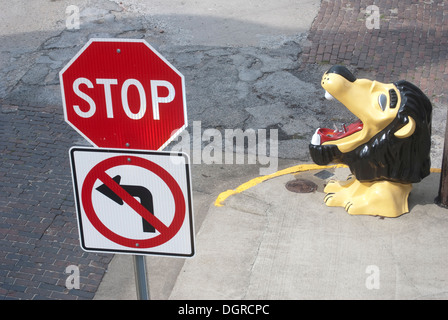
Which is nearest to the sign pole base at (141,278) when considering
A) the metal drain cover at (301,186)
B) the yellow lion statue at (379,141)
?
the yellow lion statue at (379,141)

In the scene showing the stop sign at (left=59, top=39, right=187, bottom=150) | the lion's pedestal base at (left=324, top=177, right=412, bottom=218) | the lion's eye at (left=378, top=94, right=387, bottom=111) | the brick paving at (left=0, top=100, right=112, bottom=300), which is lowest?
the brick paving at (left=0, top=100, right=112, bottom=300)

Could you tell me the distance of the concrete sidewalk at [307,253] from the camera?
547 cm

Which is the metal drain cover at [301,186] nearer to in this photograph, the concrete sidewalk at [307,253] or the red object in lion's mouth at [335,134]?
the concrete sidewalk at [307,253]

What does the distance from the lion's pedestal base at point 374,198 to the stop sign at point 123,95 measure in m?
3.57

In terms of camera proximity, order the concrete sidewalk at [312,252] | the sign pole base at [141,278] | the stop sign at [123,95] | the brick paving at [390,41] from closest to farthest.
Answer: the stop sign at [123,95]
the sign pole base at [141,278]
the concrete sidewalk at [312,252]
the brick paving at [390,41]

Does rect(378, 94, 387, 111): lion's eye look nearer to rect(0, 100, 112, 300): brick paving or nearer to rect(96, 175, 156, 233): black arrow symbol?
rect(0, 100, 112, 300): brick paving

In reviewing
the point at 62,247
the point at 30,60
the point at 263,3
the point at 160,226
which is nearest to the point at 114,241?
the point at 160,226

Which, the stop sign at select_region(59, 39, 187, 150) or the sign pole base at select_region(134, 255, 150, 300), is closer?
the stop sign at select_region(59, 39, 187, 150)

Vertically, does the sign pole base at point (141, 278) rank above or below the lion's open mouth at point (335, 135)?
above

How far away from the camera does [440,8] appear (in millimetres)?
11344

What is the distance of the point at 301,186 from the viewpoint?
6.97 m

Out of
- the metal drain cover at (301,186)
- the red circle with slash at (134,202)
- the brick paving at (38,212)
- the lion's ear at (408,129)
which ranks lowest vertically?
the brick paving at (38,212)

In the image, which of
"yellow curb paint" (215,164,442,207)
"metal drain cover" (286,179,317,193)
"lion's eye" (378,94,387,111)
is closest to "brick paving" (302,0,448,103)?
"yellow curb paint" (215,164,442,207)

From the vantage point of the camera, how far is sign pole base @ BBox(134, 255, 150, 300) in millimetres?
3389
